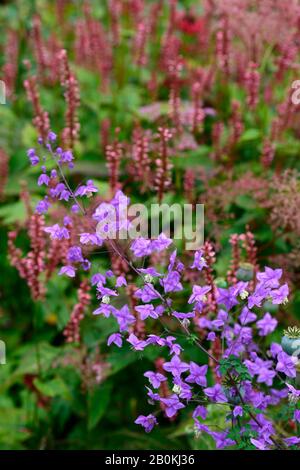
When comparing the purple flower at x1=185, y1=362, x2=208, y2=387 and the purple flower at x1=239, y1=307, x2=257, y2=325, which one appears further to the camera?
the purple flower at x1=239, y1=307, x2=257, y2=325

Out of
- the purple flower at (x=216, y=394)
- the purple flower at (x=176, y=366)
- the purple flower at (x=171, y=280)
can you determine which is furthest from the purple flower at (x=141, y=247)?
the purple flower at (x=216, y=394)

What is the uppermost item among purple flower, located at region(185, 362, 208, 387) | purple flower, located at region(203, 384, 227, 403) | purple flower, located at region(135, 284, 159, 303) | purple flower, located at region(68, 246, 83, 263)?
purple flower, located at region(68, 246, 83, 263)

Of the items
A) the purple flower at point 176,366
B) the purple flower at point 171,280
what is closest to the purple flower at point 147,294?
the purple flower at point 171,280

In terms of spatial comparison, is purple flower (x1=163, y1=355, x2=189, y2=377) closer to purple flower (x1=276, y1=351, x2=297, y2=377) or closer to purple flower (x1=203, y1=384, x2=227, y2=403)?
purple flower (x1=203, y1=384, x2=227, y2=403)

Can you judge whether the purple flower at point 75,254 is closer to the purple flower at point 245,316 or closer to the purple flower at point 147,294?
the purple flower at point 147,294

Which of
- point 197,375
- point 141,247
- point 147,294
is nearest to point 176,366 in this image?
point 197,375

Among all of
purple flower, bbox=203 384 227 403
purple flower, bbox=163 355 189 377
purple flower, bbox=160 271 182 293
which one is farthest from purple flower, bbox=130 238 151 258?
purple flower, bbox=203 384 227 403

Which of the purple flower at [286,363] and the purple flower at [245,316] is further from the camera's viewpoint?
the purple flower at [245,316]

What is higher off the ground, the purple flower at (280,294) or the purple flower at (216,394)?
the purple flower at (280,294)

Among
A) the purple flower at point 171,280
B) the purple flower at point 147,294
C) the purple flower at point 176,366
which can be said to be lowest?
the purple flower at point 176,366

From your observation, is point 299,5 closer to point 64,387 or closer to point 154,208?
point 154,208

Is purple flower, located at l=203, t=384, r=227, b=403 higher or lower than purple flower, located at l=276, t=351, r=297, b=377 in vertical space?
lower

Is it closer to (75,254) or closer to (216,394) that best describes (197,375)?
(216,394)
